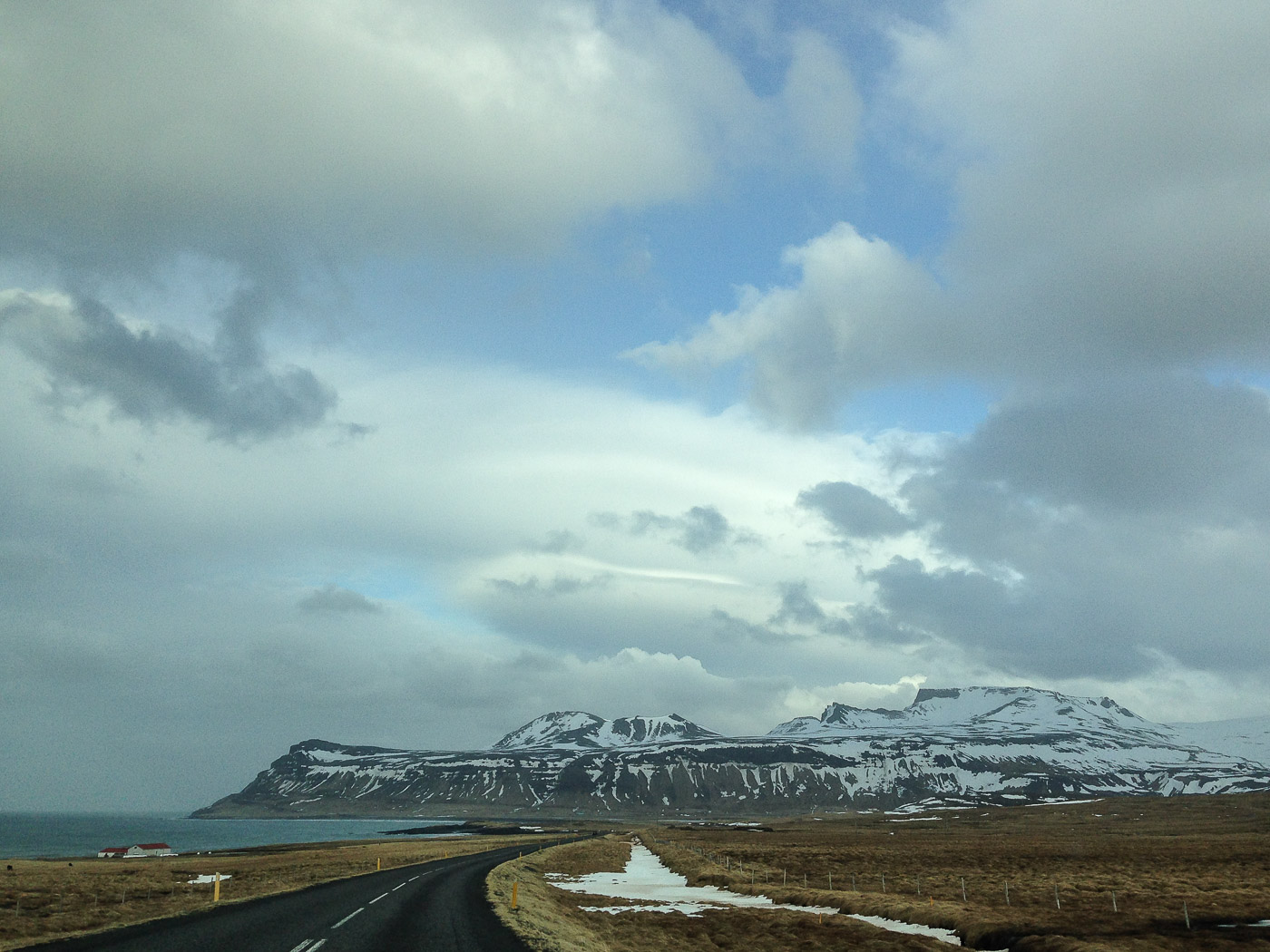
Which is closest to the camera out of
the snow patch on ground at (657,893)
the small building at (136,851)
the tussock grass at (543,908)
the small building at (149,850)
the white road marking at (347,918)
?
the tussock grass at (543,908)

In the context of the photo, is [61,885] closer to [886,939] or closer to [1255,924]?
[886,939]

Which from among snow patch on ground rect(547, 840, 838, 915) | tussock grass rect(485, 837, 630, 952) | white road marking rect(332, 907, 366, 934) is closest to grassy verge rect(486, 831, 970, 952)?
tussock grass rect(485, 837, 630, 952)

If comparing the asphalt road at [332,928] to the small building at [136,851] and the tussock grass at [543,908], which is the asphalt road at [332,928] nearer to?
the tussock grass at [543,908]

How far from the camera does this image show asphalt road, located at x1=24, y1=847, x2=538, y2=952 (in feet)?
76.4

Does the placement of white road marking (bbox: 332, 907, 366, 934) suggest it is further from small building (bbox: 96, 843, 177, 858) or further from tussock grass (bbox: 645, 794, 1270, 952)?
small building (bbox: 96, 843, 177, 858)

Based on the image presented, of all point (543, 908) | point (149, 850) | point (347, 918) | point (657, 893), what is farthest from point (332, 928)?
point (149, 850)

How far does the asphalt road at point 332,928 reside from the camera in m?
23.3

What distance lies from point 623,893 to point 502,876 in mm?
8164

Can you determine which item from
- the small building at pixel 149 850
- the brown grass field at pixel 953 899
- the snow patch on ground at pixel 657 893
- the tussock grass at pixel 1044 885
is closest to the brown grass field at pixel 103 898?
the brown grass field at pixel 953 899

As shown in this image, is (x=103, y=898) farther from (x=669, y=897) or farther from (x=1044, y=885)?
(x=1044, y=885)

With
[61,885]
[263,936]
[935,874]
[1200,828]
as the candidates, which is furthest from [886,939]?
[1200,828]

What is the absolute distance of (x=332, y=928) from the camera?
88.7 feet

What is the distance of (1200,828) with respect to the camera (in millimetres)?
144625

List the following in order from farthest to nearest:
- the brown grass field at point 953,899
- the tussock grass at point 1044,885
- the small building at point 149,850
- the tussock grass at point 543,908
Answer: the small building at point 149,850 → the tussock grass at point 1044,885 → the brown grass field at point 953,899 → the tussock grass at point 543,908
